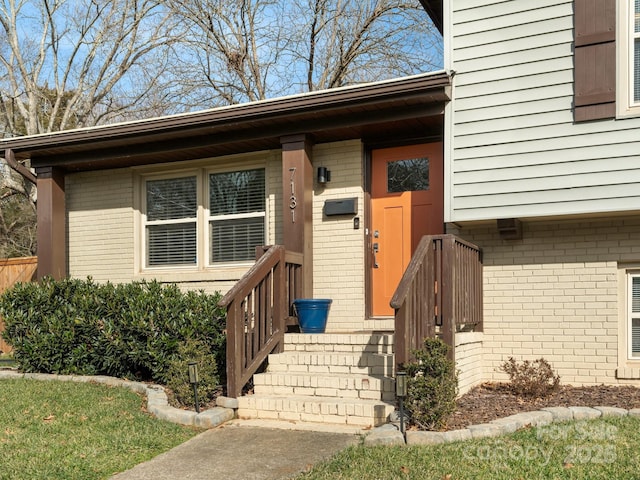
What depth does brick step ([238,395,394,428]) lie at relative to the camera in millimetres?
6039

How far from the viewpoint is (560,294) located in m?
7.43

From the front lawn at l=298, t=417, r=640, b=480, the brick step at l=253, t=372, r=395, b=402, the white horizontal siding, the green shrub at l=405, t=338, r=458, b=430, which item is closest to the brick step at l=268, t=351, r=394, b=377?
the brick step at l=253, t=372, r=395, b=402

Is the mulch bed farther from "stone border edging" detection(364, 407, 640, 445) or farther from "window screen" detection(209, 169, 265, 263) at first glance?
"window screen" detection(209, 169, 265, 263)

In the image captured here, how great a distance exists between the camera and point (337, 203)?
341 inches

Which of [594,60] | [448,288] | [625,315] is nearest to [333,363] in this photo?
[448,288]

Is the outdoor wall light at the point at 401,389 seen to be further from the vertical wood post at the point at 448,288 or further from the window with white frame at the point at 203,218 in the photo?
the window with white frame at the point at 203,218

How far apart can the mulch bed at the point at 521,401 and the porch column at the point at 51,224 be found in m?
6.52

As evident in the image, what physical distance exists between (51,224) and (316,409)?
5869 mm

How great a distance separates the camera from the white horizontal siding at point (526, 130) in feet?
22.6

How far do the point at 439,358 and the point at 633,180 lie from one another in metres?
2.89

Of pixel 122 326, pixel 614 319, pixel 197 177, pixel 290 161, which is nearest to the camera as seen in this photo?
pixel 614 319

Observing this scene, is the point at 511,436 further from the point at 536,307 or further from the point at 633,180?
the point at 633,180

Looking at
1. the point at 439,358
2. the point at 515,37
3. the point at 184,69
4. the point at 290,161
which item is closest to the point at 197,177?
the point at 290,161

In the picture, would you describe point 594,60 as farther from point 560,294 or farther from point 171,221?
point 171,221
